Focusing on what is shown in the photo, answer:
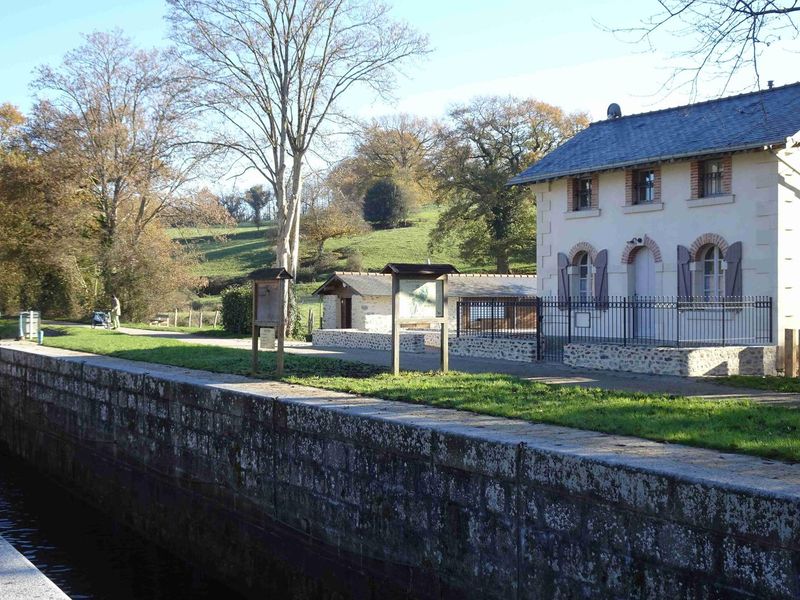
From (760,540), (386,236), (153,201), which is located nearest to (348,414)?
(760,540)

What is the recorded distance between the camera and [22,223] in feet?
151

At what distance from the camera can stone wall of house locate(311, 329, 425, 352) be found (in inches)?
1016

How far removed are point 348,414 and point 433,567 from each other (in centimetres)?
210

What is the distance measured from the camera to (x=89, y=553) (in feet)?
45.3

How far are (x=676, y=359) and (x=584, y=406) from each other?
8578mm

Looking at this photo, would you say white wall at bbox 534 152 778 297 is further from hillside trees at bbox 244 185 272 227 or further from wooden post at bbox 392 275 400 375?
hillside trees at bbox 244 185 272 227

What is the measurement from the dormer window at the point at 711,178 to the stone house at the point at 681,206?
1.1 inches

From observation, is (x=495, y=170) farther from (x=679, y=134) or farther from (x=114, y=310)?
(x=679, y=134)

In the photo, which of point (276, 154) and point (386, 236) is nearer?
point (276, 154)

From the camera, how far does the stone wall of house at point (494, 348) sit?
75.0ft

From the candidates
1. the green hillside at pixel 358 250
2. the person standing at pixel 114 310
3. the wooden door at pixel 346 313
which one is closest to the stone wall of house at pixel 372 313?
the wooden door at pixel 346 313

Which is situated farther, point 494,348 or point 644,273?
point 644,273

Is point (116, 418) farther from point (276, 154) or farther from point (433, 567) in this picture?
point (276, 154)

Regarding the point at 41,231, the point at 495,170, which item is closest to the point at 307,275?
the point at 495,170
